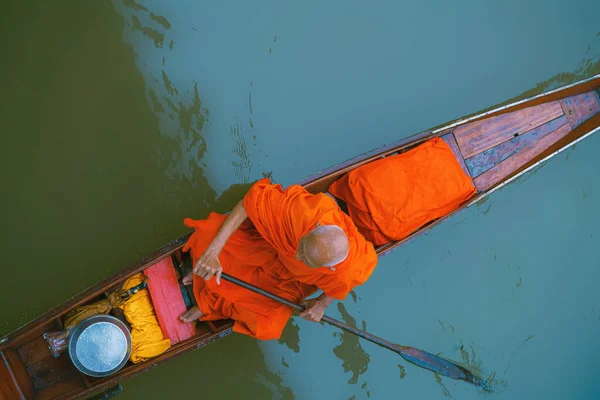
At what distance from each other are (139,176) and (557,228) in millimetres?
4208

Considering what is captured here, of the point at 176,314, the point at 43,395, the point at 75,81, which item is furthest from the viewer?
the point at 75,81

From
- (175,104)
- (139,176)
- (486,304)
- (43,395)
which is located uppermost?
(175,104)

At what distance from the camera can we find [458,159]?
414 cm

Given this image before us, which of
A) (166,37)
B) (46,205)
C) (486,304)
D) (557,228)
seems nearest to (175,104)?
(166,37)

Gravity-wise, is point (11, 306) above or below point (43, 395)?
above

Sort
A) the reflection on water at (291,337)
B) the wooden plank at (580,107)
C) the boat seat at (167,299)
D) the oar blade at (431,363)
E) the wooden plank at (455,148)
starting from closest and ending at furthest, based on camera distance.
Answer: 1. the boat seat at (167,299)
2. the oar blade at (431,363)
3. the wooden plank at (455,148)
4. the reflection on water at (291,337)
5. the wooden plank at (580,107)

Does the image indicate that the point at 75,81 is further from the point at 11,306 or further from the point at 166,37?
the point at 11,306

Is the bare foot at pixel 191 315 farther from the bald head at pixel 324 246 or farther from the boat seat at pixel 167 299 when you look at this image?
the bald head at pixel 324 246

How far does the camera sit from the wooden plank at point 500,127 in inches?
165

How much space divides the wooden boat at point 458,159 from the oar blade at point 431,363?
86cm

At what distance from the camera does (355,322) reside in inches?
175

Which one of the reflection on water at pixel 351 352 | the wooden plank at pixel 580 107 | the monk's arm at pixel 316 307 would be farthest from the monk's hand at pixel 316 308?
the wooden plank at pixel 580 107

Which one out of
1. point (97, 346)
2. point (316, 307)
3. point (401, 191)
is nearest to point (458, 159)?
point (401, 191)

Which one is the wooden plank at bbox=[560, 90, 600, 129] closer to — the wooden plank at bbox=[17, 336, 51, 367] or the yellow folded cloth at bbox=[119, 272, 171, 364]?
the yellow folded cloth at bbox=[119, 272, 171, 364]
